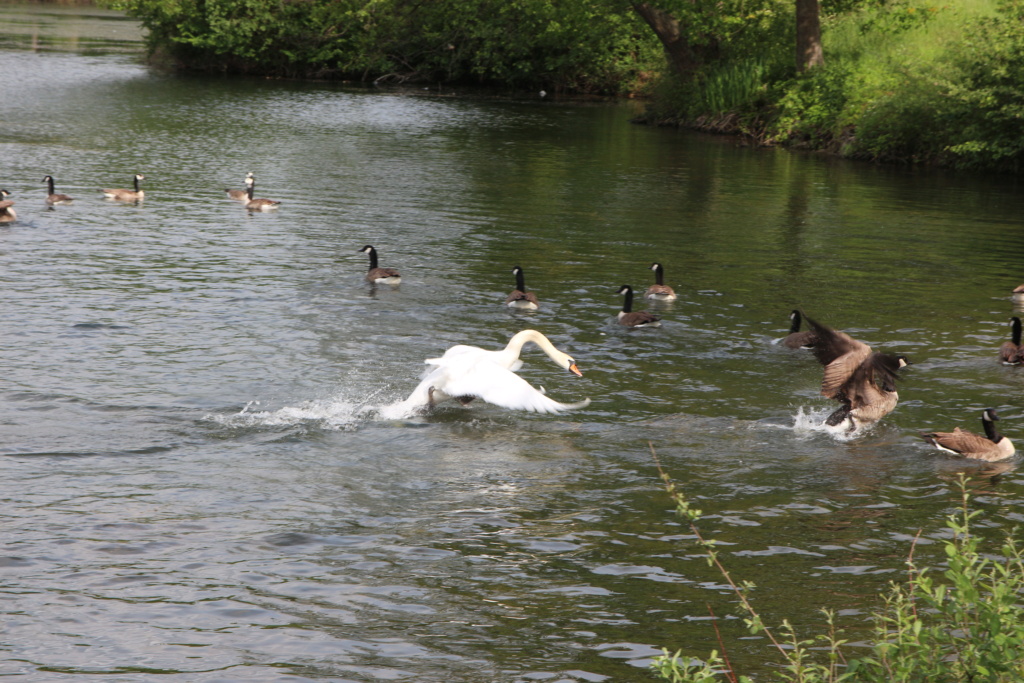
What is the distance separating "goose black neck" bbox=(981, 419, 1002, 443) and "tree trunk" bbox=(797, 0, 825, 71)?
28.7 metres

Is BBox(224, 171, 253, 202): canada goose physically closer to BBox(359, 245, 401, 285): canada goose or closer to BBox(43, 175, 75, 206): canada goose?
BBox(43, 175, 75, 206): canada goose

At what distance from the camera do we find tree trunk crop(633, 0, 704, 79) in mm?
40938

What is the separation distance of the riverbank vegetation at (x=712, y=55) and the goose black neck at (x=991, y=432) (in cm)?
2076

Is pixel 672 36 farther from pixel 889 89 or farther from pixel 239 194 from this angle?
pixel 239 194

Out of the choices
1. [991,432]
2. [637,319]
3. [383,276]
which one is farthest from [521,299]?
[991,432]

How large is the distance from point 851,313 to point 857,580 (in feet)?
27.7

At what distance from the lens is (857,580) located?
7.50 meters

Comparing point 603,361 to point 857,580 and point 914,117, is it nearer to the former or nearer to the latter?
point 857,580

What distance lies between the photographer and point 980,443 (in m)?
9.76

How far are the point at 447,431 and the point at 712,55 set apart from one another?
113 ft

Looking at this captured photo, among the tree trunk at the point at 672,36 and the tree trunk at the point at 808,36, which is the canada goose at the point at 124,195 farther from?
the tree trunk at the point at 672,36

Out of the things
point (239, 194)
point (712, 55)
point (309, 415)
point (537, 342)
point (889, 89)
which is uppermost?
point (712, 55)

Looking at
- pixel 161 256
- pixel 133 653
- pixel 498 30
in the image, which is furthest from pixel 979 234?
pixel 498 30

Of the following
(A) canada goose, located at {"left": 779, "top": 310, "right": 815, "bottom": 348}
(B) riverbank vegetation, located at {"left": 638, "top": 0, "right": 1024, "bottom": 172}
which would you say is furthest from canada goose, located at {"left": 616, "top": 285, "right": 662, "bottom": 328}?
(B) riverbank vegetation, located at {"left": 638, "top": 0, "right": 1024, "bottom": 172}
